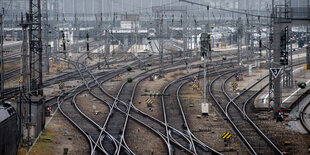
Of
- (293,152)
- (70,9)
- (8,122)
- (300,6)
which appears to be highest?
(70,9)

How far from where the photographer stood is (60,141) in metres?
16.1

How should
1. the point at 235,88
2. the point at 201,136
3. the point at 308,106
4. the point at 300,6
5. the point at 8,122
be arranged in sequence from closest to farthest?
the point at 8,122, the point at 201,136, the point at 300,6, the point at 308,106, the point at 235,88

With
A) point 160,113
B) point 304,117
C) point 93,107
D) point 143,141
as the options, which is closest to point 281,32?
point 304,117

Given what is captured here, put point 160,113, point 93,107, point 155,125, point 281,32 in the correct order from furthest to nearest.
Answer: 1. point 93,107
2. point 160,113
3. point 281,32
4. point 155,125

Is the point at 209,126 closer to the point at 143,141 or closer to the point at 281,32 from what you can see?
the point at 143,141

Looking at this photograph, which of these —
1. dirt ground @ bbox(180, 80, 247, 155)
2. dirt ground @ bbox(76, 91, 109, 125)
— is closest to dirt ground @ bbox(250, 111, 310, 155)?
dirt ground @ bbox(180, 80, 247, 155)

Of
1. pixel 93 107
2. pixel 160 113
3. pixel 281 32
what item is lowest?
pixel 160 113

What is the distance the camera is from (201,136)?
16391mm

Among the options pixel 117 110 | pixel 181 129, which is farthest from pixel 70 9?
pixel 181 129

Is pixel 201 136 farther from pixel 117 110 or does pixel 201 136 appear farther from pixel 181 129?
pixel 117 110

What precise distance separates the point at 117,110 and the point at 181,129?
5.10 m

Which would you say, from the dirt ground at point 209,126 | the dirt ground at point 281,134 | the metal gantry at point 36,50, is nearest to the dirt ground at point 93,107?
the metal gantry at point 36,50

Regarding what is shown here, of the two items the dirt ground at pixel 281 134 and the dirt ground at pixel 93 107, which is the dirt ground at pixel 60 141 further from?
the dirt ground at pixel 281 134

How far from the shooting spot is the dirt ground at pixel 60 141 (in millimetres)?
14844
